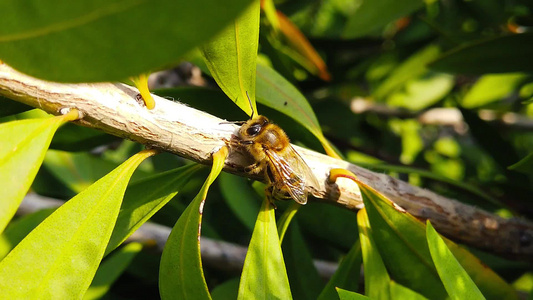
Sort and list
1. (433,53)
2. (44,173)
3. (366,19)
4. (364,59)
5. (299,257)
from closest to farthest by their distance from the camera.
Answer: (299,257) < (366,19) < (44,173) < (433,53) < (364,59)

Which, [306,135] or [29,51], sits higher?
[29,51]

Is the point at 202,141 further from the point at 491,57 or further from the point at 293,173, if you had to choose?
the point at 491,57

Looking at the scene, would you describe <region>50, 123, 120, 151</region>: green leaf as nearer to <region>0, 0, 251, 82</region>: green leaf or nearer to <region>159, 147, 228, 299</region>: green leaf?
<region>159, 147, 228, 299</region>: green leaf

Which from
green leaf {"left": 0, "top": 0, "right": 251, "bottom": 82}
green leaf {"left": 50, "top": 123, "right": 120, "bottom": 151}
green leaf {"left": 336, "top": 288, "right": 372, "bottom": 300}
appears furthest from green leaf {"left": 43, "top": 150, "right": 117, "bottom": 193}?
green leaf {"left": 0, "top": 0, "right": 251, "bottom": 82}

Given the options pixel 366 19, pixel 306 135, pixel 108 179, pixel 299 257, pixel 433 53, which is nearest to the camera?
pixel 108 179

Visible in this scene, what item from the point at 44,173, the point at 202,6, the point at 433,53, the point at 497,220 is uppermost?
the point at 44,173

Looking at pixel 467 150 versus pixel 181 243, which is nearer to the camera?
pixel 181 243

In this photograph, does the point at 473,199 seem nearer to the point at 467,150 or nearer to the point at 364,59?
the point at 364,59

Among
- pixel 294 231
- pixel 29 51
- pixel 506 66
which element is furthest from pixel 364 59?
pixel 29 51

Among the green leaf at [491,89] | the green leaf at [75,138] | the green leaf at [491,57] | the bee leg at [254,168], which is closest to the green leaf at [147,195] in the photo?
the bee leg at [254,168]
